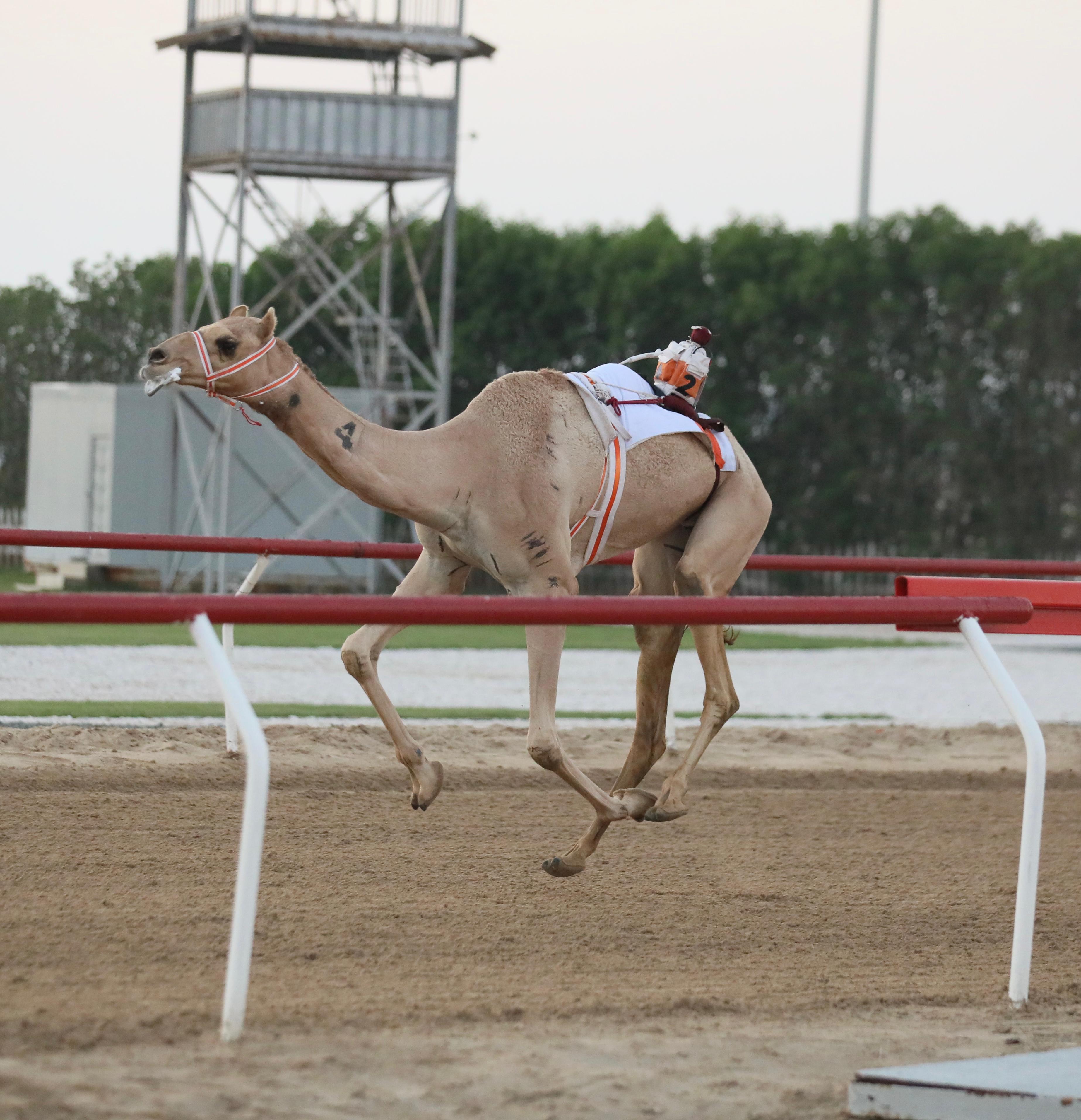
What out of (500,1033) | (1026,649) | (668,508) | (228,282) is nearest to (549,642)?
(668,508)

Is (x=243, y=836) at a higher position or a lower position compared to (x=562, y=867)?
higher

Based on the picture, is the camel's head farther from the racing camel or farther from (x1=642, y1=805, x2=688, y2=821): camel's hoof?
(x1=642, y1=805, x2=688, y2=821): camel's hoof

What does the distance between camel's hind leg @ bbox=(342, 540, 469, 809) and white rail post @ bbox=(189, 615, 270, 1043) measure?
1594 millimetres

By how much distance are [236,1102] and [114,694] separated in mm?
8927

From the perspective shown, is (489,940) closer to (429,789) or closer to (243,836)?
(429,789)

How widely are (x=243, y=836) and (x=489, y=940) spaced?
1.51 m

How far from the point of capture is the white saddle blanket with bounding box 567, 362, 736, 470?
19.2 ft

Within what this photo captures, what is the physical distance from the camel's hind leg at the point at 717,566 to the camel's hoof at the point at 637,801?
289 millimetres

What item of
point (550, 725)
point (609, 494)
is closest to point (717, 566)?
point (609, 494)

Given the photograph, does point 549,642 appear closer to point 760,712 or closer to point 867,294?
point 760,712

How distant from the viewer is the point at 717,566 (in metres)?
6.25

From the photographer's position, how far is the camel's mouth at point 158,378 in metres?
4.85

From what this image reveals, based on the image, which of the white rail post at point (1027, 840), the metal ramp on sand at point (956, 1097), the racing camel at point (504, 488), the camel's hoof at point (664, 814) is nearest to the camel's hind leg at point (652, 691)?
the racing camel at point (504, 488)

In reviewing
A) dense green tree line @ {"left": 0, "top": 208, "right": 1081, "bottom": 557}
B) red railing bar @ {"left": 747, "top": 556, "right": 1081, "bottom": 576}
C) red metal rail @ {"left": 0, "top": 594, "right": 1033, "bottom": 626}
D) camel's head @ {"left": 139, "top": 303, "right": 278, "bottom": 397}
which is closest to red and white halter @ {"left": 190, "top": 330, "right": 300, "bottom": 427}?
camel's head @ {"left": 139, "top": 303, "right": 278, "bottom": 397}
